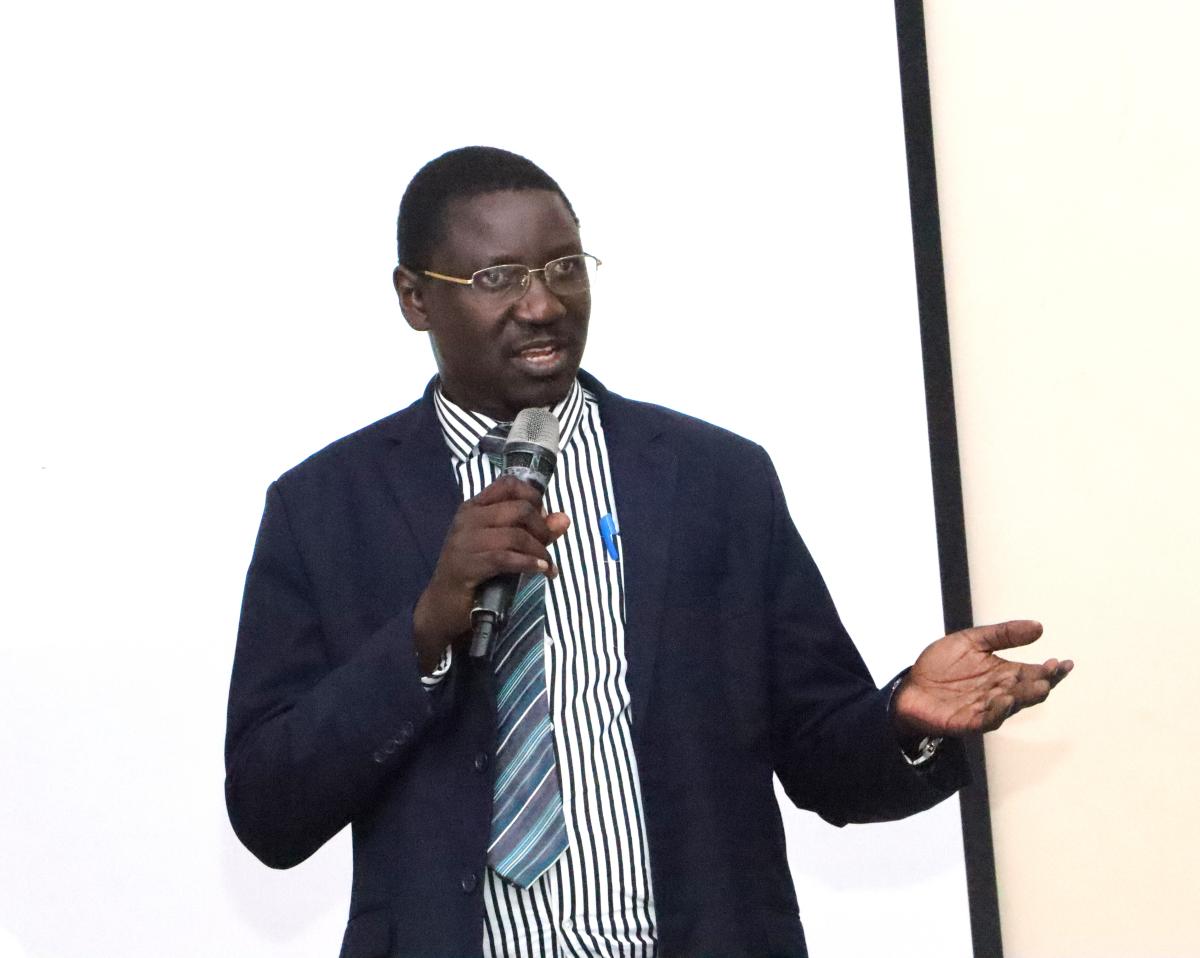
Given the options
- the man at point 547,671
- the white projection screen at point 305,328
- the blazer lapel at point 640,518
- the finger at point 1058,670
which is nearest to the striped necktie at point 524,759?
the man at point 547,671

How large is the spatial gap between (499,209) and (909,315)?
39.2 inches

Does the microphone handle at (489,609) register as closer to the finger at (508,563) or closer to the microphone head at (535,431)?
the finger at (508,563)

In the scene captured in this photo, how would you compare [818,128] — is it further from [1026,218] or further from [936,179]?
[1026,218]

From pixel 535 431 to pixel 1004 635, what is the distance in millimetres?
557

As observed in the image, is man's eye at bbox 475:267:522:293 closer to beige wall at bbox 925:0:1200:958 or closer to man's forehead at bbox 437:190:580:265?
man's forehead at bbox 437:190:580:265

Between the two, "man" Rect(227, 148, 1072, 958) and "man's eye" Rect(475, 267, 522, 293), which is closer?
"man" Rect(227, 148, 1072, 958)

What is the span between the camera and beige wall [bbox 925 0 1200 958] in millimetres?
2846

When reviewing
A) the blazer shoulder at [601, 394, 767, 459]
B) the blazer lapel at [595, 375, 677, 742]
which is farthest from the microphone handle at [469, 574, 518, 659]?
the blazer shoulder at [601, 394, 767, 459]

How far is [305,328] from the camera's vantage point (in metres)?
2.76

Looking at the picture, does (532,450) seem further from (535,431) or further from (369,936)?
(369,936)

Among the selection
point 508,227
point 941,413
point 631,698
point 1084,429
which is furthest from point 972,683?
point 1084,429

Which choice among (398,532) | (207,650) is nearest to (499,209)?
(398,532)

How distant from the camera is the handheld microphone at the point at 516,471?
168 cm

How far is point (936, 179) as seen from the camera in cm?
287
